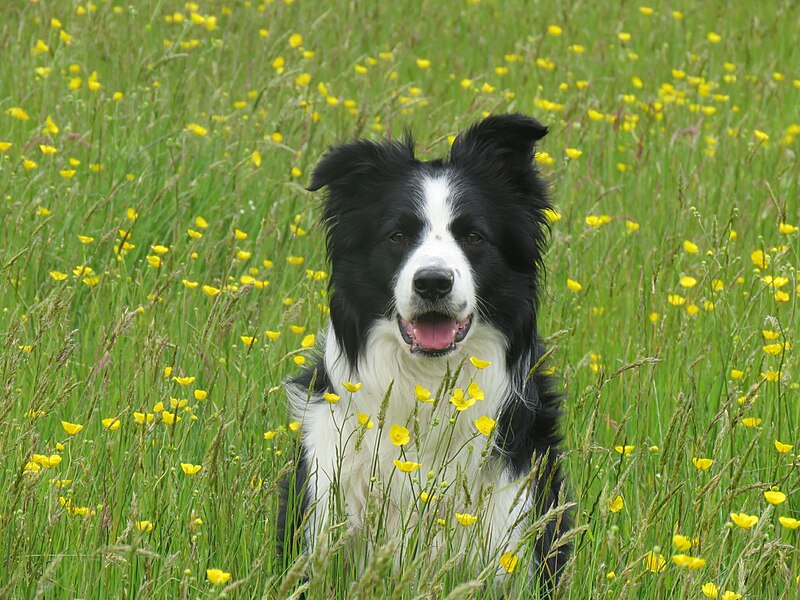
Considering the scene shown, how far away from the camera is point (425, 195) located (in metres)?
3.43

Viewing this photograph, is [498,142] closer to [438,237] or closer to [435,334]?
[438,237]

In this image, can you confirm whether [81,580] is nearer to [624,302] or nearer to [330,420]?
[330,420]

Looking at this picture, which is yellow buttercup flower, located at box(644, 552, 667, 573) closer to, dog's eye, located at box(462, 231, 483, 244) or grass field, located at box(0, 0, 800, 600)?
grass field, located at box(0, 0, 800, 600)

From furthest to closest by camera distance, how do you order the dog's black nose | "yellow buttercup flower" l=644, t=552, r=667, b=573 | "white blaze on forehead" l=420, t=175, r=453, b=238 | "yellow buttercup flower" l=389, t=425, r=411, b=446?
"white blaze on forehead" l=420, t=175, r=453, b=238
the dog's black nose
"yellow buttercup flower" l=389, t=425, r=411, b=446
"yellow buttercup flower" l=644, t=552, r=667, b=573

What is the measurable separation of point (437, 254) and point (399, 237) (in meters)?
0.22

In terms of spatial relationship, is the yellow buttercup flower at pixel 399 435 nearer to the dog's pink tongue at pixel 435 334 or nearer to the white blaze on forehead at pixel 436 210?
the dog's pink tongue at pixel 435 334

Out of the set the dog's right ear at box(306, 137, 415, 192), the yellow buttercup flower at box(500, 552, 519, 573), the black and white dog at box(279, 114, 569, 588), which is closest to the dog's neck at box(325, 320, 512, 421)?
the black and white dog at box(279, 114, 569, 588)

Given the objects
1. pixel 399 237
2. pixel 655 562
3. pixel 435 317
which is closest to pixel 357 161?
pixel 399 237

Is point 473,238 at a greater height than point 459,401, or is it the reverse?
point 473,238

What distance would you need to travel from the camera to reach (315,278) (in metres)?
4.28

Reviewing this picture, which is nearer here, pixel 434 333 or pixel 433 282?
pixel 433 282

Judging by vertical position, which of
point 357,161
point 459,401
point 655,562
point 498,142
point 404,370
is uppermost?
point 498,142

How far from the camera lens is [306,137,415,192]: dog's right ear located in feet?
11.7

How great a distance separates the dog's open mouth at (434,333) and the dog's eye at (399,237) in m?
0.25
